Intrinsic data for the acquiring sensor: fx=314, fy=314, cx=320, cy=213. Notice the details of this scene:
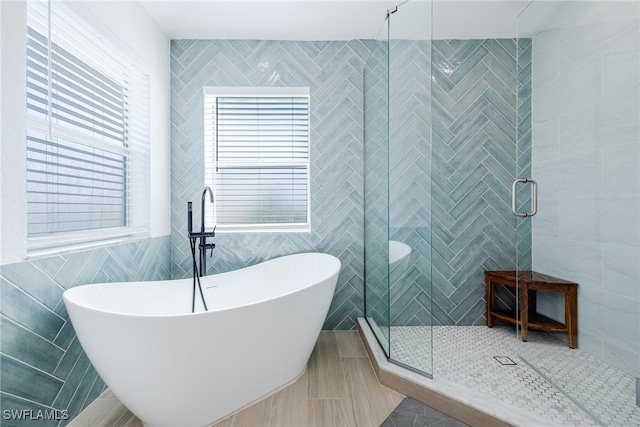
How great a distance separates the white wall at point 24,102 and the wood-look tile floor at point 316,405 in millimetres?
975

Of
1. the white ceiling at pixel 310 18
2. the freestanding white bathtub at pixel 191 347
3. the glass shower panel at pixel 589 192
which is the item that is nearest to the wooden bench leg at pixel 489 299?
the glass shower panel at pixel 589 192

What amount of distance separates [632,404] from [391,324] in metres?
1.15

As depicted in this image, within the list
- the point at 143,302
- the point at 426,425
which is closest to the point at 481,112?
the point at 426,425

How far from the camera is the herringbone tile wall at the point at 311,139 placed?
110 inches

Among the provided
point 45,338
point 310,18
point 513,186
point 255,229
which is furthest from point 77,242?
point 513,186

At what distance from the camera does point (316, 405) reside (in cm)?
176

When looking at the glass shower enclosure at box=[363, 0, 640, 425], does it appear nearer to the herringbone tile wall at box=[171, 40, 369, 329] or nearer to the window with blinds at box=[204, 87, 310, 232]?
the herringbone tile wall at box=[171, 40, 369, 329]

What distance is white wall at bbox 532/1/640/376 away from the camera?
1.45 meters

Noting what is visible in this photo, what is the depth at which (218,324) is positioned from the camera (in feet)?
4.61

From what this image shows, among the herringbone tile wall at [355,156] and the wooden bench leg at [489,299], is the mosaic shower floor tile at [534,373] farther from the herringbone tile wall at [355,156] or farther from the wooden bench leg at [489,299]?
the herringbone tile wall at [355,156]

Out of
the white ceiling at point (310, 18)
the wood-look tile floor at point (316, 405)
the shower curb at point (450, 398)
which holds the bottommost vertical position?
the wood-look tile floor at point (316, 405)

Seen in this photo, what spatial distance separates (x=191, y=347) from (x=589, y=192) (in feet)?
6.91

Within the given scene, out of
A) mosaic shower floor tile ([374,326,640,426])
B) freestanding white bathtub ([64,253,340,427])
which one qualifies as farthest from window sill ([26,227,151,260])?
mosaic shower floor tile ([374,326,640,426])

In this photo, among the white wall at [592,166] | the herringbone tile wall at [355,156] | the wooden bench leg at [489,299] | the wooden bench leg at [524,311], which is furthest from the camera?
the herringbone tile wall at [355,156]
